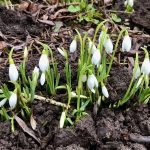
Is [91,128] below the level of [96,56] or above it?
below

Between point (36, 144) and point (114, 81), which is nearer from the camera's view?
point (36, 144)

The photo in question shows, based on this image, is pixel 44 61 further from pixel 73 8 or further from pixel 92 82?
pixel 73 8

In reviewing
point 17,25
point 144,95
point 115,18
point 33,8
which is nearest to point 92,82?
point 144,95

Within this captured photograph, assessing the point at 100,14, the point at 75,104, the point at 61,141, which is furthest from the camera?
the point at 100,14

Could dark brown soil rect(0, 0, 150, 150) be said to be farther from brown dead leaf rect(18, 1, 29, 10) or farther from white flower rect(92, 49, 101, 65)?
brown dead leaf rect(18, 1, 29, 10)

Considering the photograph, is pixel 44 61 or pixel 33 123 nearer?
pixel 44 61

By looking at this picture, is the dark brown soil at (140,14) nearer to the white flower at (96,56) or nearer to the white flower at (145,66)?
the white flower at (145,66)

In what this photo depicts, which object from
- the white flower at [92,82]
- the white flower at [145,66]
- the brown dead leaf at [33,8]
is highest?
the brown dead leaf at [33,8]

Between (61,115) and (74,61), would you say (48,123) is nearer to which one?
(61,115)

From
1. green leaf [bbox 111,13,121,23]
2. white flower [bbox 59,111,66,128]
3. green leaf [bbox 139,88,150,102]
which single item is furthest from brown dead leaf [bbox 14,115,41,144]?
green leaf [bbox 111,13,121,23]

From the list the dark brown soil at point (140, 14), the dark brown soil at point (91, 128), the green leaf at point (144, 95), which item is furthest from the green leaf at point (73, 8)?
the green leaf at point (144, 95)

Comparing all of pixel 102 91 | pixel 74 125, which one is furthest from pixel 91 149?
pixel 102 91
